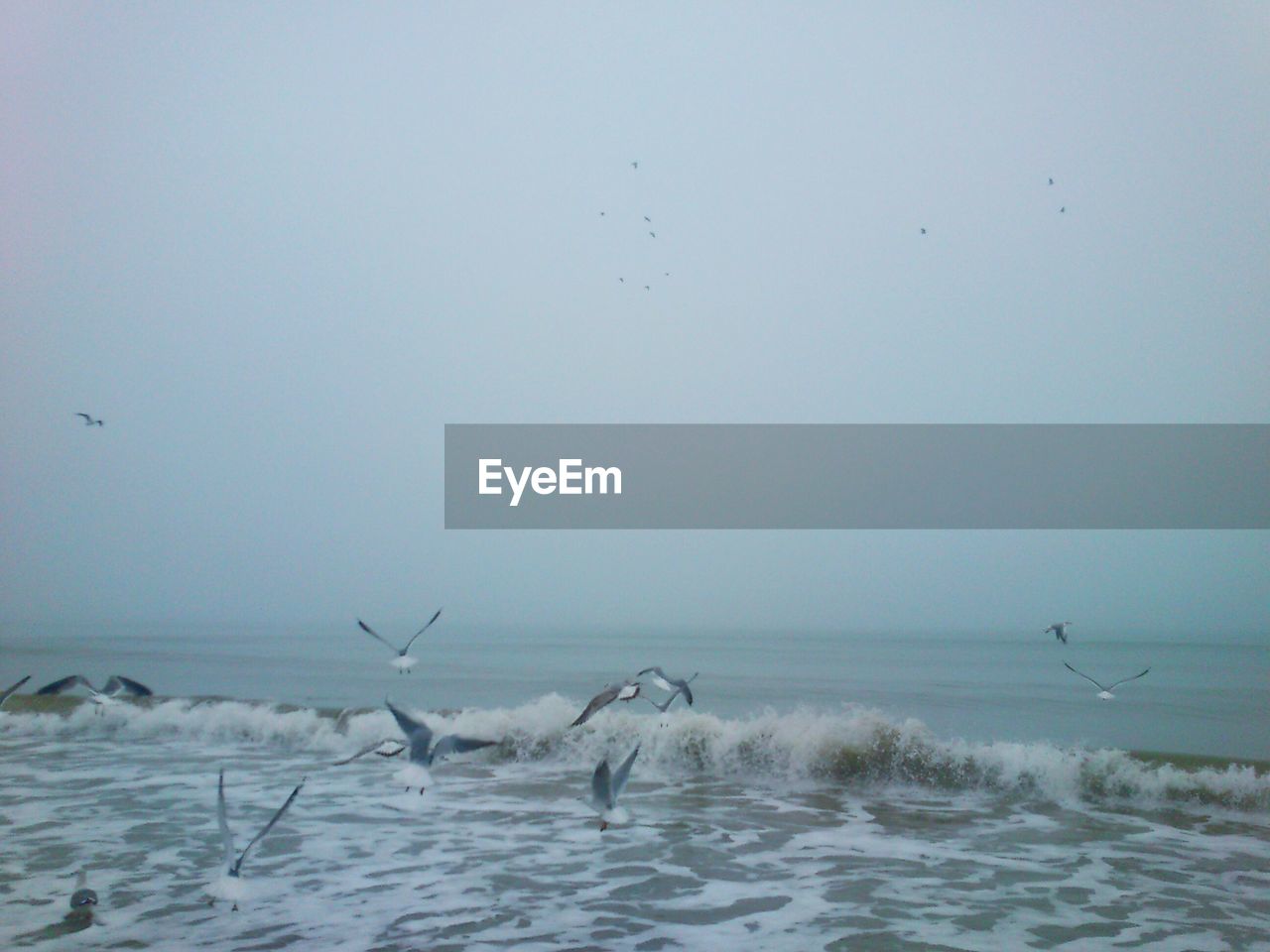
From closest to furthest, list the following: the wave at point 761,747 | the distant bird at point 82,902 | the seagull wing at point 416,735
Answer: the distant bird at point 82,902 → the seagull wing at point 416,735 → the wave at point 761,747

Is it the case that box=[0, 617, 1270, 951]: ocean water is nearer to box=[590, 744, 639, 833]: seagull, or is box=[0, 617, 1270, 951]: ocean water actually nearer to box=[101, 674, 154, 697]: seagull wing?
box=[590, 744, 639, 833]: seagull

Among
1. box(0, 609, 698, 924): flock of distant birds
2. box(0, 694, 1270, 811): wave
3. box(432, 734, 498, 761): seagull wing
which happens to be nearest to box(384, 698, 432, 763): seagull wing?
box(0, 609, 698, 924): flock of distant birds

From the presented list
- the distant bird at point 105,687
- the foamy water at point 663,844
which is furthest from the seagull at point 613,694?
the distant bird at point 105,687

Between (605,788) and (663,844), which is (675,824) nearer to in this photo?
(663,844)

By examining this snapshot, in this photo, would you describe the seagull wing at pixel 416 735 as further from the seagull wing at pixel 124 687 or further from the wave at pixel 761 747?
the wave at pixel 761 747

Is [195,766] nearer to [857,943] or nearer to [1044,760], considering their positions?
[857,943]

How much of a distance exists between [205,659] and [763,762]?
17.3m

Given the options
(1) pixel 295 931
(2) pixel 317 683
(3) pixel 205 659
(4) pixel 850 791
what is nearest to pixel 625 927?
(1) pixel 295 931

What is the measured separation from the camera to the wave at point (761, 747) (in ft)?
30.2

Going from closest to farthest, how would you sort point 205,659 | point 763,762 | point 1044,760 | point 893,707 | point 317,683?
point 1044,760 < point 763,762 < point 893,707 < point 317,683 < point 205,659

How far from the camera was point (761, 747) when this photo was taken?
10539 millimetres

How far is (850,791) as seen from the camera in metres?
9.64

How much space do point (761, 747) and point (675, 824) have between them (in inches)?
98.0

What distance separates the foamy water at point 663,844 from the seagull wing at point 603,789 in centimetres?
69
